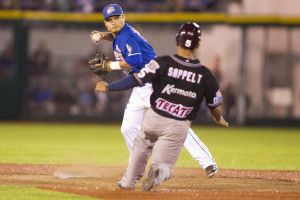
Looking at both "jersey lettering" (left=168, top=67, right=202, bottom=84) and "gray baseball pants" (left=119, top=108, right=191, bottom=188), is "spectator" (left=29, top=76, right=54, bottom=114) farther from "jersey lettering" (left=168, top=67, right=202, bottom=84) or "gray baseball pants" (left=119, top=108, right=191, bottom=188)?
"jersey lettering" (left=168, top=67, right=202, bottom=84)

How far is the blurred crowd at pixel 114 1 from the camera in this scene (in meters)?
19.8

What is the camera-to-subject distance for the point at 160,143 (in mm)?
5812

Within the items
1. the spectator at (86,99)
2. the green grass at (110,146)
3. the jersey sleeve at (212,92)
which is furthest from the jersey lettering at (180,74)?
the spectator at (86,99)

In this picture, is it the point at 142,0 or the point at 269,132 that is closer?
the point at 269,132

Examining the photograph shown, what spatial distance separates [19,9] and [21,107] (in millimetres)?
3278

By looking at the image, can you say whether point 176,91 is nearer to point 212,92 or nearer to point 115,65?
point 212,92

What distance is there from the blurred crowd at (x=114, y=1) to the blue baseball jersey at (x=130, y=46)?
1290cm

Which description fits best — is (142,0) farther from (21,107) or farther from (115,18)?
(115,18)

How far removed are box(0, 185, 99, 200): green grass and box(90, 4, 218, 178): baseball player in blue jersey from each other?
1.26 m

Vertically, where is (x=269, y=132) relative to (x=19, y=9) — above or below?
below

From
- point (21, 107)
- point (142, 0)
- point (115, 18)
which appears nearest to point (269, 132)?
point (142, 0)

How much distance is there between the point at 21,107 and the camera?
20.0 m

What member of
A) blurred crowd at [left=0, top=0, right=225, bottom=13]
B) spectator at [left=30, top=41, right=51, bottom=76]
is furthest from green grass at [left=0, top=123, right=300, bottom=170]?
blurred crowd at [left=0, top=0, right=225, bottom=13]

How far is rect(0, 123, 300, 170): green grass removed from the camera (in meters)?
9.80
